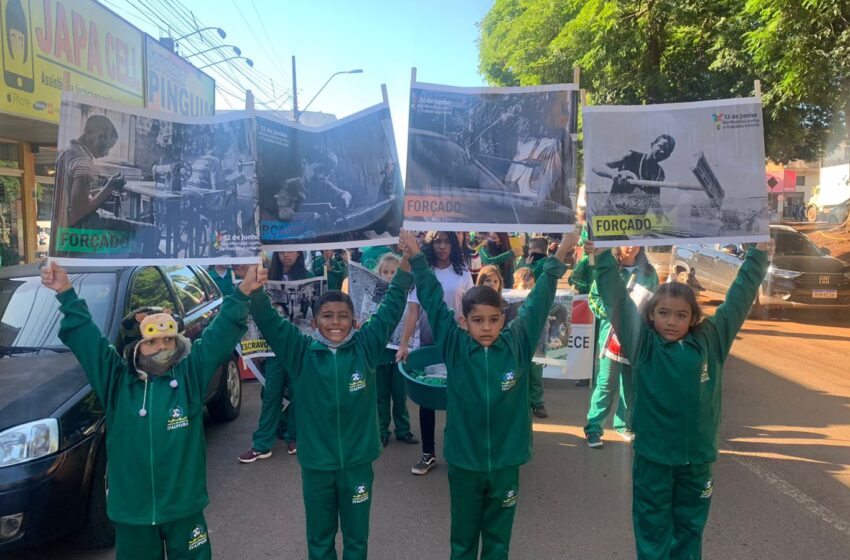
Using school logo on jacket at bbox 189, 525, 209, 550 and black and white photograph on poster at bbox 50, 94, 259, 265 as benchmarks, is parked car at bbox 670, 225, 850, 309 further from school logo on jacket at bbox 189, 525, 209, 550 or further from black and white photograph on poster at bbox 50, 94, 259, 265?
school logo on jacket at bbox 189, 525, 209, 550

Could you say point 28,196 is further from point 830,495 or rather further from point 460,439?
point 830,495

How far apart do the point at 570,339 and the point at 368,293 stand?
233 cm

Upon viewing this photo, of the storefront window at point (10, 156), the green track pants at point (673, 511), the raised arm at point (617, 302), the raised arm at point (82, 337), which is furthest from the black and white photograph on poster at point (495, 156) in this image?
the storefront window at point (10, 156)

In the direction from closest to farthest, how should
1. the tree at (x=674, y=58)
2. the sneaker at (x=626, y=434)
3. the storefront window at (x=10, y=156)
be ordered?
the sneaker at (x=626, y=434), the storefront window at (x=10, y=156), the tree at (x=674, y=58)

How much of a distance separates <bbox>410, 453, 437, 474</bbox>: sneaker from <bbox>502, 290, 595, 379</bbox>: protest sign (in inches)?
72.8

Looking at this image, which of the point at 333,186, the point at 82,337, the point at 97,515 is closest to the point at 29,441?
the point at 97,515

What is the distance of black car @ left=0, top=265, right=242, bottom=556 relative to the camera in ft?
10.3

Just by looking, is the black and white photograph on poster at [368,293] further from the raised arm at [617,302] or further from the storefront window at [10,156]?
the storefront window at [10,156]

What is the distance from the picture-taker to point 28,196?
33.5ft

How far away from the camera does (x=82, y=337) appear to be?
2768 millimetres

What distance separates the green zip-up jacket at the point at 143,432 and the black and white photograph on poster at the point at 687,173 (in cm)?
231

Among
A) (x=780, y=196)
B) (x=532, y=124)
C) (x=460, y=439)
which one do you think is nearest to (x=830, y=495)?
(x=460, y=439)

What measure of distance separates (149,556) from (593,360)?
4.78m

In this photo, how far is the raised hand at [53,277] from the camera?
2748 mm
